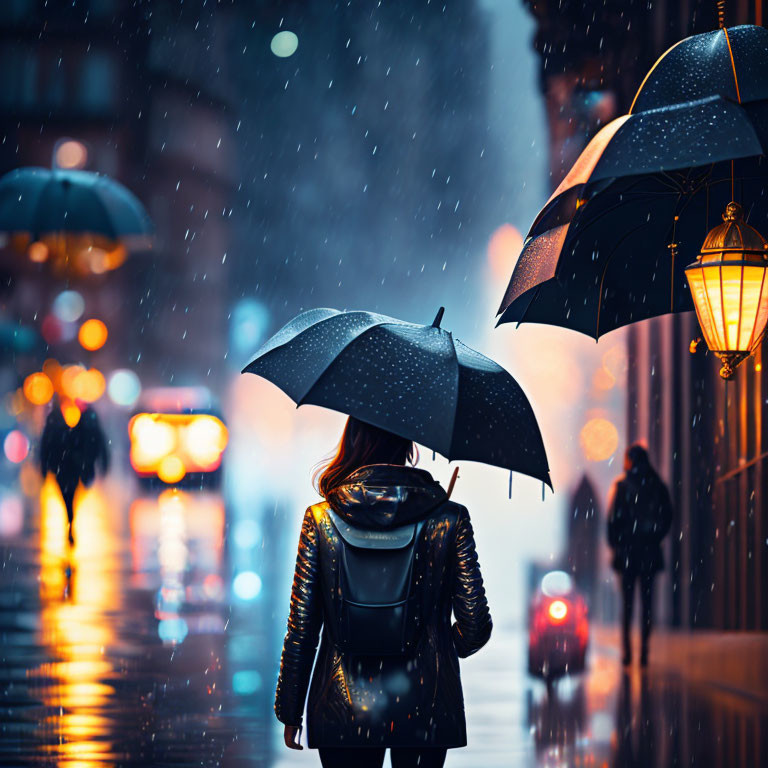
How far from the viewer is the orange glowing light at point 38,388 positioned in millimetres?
60844

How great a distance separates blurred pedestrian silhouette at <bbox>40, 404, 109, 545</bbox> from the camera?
16336 millimetres

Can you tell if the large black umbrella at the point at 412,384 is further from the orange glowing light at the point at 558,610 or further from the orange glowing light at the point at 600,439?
the orange glowing light at the point at 600,439

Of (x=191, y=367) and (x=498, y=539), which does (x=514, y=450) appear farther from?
(x=191, y=367)

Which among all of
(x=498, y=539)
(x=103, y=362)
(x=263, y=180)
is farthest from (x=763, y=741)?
(x=263, y=180)

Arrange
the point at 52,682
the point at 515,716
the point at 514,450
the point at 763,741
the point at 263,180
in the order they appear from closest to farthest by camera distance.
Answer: the point at 514,450 < the point at 763,741 < the point at 515,716 < the point at 52,682 < the point at 263,180

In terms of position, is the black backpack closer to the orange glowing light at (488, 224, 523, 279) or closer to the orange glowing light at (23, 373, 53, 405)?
the orange glowing light at (488, 224, 523, 279)

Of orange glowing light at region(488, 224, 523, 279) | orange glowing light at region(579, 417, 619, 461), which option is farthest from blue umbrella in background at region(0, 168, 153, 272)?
orange glowing light at region(488, 224, 523, 279)

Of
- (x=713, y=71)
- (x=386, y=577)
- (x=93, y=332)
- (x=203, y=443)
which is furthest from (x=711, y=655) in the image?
(x=93, y=332)

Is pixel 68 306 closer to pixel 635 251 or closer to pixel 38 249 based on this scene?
pixel 38 249

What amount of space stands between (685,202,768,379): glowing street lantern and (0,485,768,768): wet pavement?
275 cm

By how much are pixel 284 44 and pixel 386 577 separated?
97.0 meters

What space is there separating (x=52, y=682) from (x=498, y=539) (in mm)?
13195

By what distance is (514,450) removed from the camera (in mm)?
4539

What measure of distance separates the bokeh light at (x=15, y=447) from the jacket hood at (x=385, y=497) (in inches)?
1727
